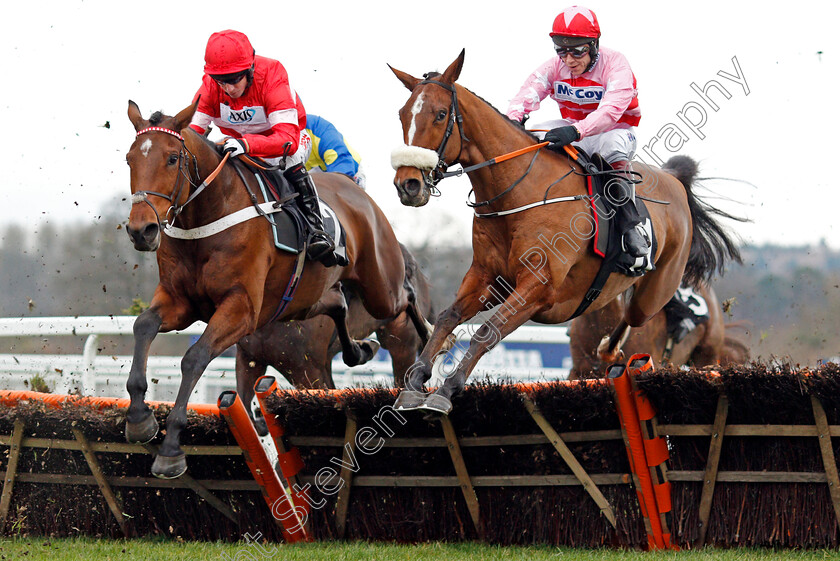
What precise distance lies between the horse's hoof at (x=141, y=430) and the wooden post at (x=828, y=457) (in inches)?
123

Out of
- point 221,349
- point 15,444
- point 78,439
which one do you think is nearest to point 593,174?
point 221,349

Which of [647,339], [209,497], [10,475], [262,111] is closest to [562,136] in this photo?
[262,111]

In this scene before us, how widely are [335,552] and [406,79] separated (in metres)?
2.48

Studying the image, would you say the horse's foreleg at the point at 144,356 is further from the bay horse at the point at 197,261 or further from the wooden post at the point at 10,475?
the wooden post at the point at 10,475

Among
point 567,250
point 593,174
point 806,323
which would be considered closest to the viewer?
point 567,250

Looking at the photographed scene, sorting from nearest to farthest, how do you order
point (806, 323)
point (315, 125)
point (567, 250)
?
point (567, 250)
point (315, 125)
point (806, 323)

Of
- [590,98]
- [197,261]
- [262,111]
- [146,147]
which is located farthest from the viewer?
[590,98]

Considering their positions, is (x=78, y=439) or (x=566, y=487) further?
(x=78, y=439)

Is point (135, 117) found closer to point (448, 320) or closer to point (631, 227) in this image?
point (448, 320)

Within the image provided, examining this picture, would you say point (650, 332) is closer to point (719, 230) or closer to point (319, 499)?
point (719, 230)

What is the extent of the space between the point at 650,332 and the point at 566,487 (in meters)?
4.05

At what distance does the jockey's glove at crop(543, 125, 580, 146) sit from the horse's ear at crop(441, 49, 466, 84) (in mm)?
760

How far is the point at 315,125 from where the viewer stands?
726 centimetres

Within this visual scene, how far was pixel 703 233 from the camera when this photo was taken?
290 inches
